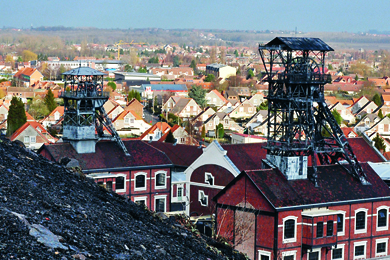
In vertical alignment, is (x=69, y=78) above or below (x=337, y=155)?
above

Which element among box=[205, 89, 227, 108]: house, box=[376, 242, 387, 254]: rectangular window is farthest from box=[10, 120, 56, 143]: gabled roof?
box=[205, 89, 227, 108]: house

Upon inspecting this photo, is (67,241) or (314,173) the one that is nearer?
(67,241)

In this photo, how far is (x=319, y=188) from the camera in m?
29.7

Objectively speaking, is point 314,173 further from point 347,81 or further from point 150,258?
point 347,81

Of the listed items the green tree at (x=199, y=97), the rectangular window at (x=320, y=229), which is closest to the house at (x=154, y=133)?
the green tree at (x=199, y=97)

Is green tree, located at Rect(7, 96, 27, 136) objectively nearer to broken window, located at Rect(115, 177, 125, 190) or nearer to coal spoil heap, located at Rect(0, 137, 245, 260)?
broken window, located at Rect(115, 177, 125, 190)

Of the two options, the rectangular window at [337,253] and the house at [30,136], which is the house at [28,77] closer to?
the house at [30,136]

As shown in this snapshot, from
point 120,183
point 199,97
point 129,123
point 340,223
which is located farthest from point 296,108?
point 199,97

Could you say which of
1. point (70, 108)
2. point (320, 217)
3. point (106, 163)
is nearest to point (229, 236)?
point (320, 217)

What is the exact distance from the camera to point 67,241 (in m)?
11.3

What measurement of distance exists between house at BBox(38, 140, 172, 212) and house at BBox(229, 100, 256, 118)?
55.3 metres

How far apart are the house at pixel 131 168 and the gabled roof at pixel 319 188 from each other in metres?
8.74

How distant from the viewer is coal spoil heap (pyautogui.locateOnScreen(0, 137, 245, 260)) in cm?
1079

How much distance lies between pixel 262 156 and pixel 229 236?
910 cm
